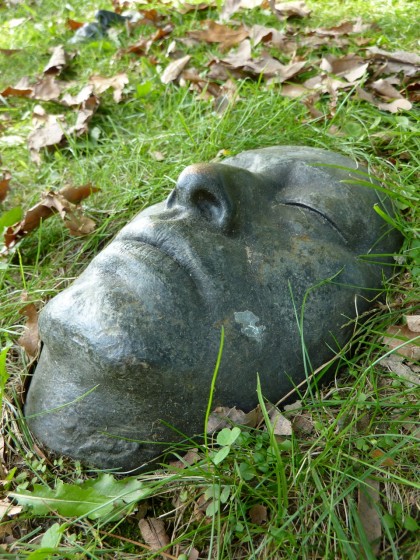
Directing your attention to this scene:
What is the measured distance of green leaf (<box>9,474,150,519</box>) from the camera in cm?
155

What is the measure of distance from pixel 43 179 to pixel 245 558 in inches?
93.5

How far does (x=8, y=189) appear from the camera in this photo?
10.2 ft

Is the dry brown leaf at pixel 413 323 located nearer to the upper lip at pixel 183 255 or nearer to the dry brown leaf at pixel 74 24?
the upper lip at pixel 183 255

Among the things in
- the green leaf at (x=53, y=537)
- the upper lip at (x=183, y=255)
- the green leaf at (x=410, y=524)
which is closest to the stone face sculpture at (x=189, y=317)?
the upper lip at (x=183, y=255)

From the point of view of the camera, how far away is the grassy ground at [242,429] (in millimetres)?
1452

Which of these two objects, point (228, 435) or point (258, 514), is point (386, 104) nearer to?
point (228, 435)

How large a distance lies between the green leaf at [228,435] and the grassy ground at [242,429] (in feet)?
0.04

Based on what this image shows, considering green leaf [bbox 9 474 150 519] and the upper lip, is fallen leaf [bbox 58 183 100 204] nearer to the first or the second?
the upper lip

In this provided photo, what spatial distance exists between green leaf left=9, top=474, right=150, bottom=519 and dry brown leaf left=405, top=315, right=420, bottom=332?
0.97 metres

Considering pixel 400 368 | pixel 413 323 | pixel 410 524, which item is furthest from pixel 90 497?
pixel 413 323

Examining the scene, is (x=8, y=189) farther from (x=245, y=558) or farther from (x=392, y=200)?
(x=245, y=558)

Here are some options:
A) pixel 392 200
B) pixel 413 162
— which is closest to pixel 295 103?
pixel 413 162

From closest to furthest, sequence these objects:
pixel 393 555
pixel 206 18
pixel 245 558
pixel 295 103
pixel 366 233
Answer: pixel 393 555, pixel 245 558, pixel 366 233, pixel 295 103, pixel 206 18

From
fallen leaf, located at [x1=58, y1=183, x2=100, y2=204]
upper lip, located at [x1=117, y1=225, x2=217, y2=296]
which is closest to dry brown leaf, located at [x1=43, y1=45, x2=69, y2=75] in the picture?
fallen leaf, located at [x1=58, y1=183, x2=100, y2=204]
